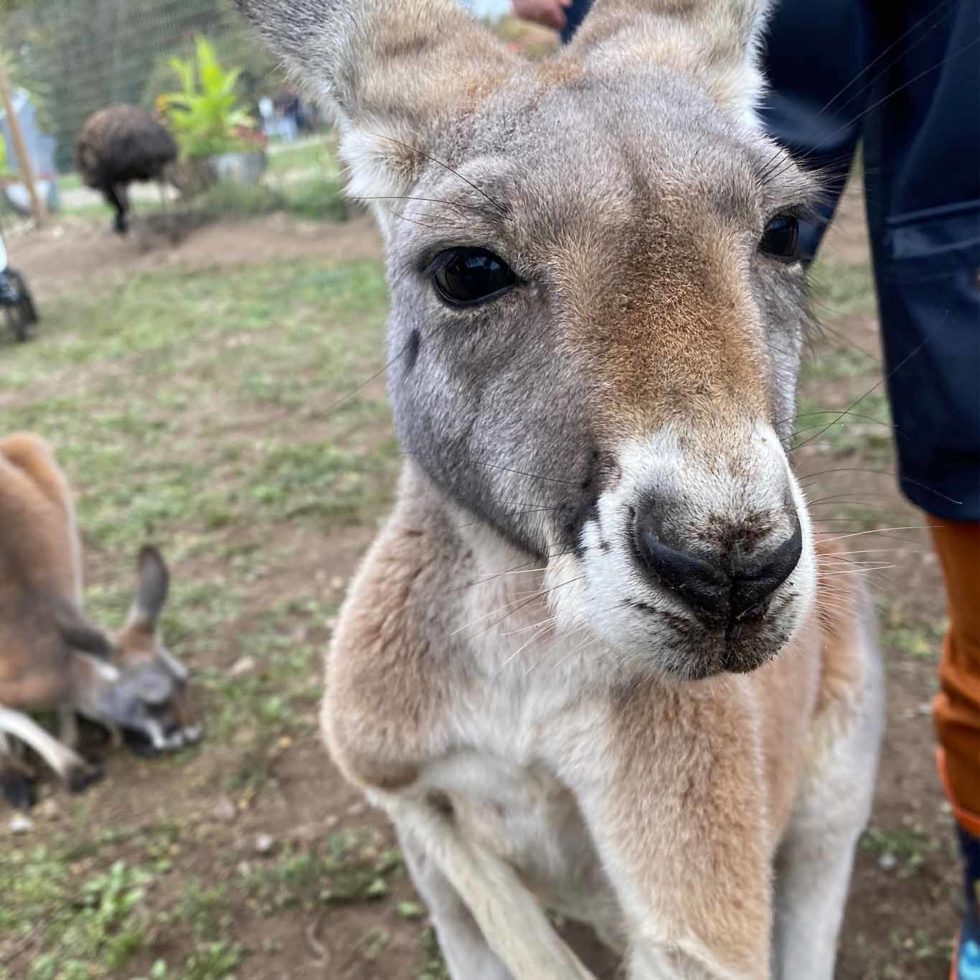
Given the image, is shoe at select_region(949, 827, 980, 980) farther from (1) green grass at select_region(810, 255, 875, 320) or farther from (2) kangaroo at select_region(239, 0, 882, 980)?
(1) green grass at select_region(810, 255, 875, 320)

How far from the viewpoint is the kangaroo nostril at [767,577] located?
104cm

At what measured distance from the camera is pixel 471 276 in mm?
1328

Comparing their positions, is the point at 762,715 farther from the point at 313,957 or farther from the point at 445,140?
the point at 313,957

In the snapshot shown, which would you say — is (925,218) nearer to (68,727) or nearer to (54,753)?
(54,753)

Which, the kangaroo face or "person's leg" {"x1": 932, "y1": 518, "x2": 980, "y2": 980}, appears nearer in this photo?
the kangaroo face

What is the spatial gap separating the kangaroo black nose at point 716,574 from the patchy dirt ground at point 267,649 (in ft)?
1.39

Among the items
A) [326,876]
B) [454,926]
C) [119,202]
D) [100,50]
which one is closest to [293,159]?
[119,202]

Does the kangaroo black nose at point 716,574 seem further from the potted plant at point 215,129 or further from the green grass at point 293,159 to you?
the potted plant at point 215,129

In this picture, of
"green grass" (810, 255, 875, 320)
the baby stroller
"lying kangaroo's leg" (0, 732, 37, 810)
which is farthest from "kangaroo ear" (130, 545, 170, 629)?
the baby stroller

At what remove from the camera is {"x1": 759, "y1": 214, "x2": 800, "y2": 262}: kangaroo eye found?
4.64ft

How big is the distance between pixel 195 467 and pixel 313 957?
333 centimetres

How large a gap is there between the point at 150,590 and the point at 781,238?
2.83 m

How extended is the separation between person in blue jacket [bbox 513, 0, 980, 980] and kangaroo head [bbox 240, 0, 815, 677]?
0.82ft

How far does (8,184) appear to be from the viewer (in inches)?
596
